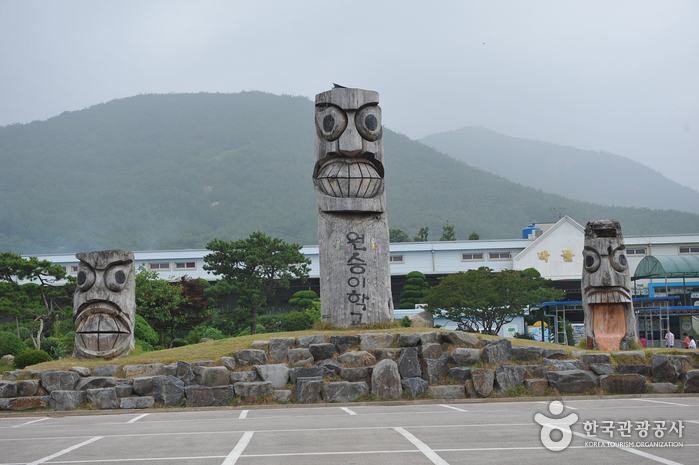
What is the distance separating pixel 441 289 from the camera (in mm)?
30750

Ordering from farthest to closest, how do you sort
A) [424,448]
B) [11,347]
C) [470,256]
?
[470,256] → [11,347] → [424,448]

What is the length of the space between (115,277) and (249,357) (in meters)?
4.02

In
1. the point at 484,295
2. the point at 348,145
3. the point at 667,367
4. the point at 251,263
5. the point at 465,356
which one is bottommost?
the point at 667,367

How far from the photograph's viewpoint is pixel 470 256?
5384 cm

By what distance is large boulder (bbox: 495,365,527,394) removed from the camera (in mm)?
12477

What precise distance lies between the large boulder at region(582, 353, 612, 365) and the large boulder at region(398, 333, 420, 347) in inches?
148

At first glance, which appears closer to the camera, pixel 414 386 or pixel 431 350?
pixel 414 386

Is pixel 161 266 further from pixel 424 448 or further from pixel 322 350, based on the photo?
pixel 424 448

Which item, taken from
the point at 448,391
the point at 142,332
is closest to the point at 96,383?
the point at 448,391

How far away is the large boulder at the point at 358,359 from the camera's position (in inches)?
507

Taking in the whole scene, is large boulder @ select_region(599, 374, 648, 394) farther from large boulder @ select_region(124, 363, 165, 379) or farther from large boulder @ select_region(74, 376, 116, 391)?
large boulder @ select_region(74, 376, 116, 391)

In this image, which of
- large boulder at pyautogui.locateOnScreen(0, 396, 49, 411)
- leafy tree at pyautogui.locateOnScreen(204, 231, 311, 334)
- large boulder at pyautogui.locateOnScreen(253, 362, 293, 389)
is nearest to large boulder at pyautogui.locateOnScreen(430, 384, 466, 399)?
large boulder at pyautogui.locateOnScreen(253, 362, 293, 389)

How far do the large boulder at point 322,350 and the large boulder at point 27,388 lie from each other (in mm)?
5729

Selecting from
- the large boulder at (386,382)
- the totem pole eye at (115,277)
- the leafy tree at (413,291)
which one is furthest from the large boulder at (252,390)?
the leafy tree at (413,291)
